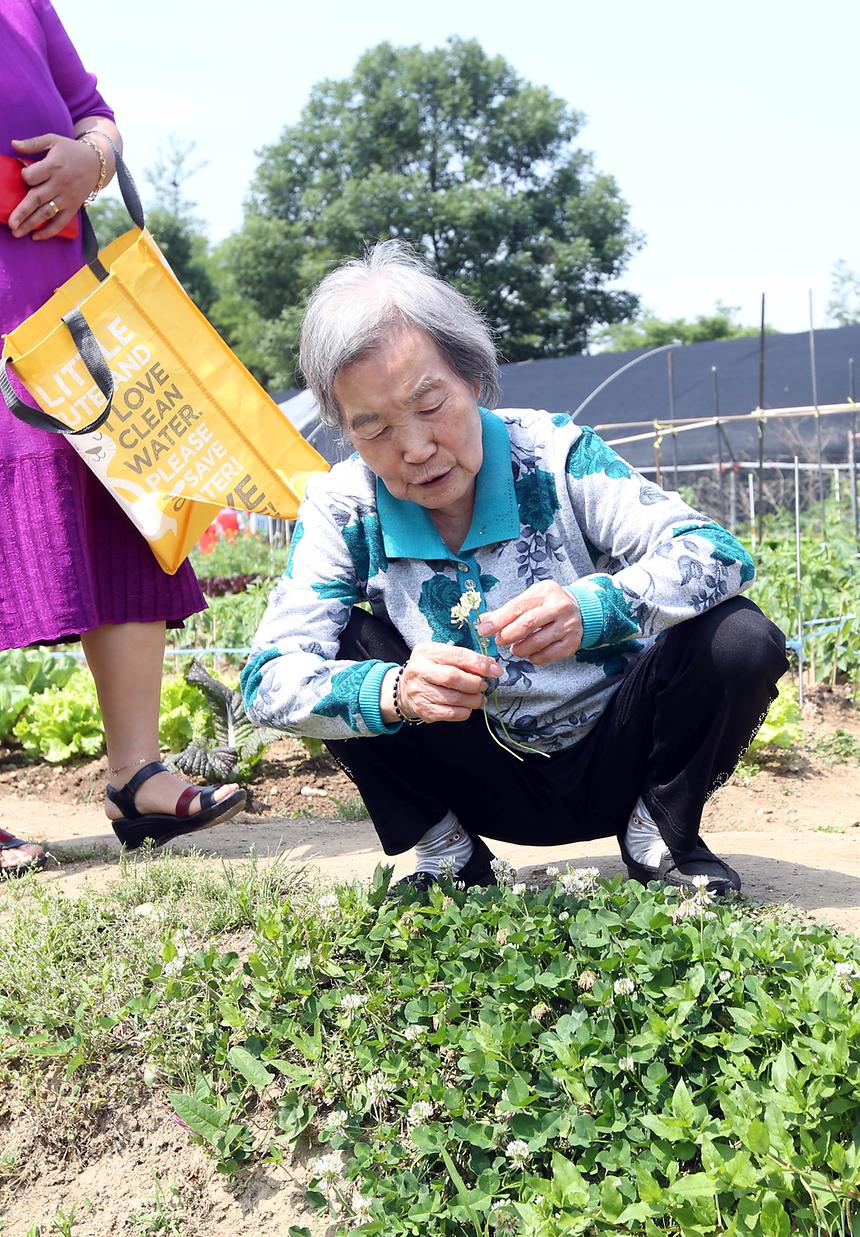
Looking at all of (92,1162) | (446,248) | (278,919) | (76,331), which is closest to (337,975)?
(278,919)

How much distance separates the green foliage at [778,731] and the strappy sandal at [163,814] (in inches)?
81.7

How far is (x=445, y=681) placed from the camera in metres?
1.98

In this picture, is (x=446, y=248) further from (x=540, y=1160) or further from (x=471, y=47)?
(x=540, y=1160)

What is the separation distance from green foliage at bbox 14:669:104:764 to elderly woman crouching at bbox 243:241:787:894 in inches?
96.9

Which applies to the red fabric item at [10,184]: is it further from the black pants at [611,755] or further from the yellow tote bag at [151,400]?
the black pants at [611,755]

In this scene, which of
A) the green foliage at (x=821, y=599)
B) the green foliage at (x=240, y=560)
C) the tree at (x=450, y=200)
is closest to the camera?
the green foliage at (x=821, y=599)

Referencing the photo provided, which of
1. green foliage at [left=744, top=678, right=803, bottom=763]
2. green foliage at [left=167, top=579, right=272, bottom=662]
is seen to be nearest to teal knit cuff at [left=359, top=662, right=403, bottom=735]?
green foliage at [left=744, top=678, right=803, bottom=763]

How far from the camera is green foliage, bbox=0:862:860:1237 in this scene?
65.2 inches

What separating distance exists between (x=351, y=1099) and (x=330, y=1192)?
→ 133 mm

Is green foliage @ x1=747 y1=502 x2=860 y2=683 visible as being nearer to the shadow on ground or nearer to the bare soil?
the bare soil

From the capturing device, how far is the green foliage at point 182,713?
4605 mm

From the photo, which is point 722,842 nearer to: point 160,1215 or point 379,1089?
point 379,1089

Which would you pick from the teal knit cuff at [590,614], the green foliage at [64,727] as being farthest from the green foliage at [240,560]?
the teal knit cuff at [590,614]

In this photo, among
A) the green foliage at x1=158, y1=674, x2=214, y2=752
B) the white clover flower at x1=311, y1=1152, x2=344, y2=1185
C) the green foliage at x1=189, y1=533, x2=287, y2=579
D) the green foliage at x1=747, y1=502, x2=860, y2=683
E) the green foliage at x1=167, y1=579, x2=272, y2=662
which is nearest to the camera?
the white clover flower at x1=311, y1=1152, x2=344, y2=1185
